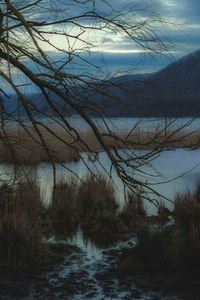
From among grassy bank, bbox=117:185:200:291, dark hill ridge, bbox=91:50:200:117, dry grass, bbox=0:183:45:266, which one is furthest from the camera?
dry grass, bbox=0:183:45:266

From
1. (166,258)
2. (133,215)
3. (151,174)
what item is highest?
(151,174)

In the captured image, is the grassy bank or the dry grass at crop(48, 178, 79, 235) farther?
the dry grass at crop(48, 178, 79, 235)

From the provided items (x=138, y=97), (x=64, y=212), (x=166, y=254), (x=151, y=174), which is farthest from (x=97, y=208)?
(x=138, y=97)

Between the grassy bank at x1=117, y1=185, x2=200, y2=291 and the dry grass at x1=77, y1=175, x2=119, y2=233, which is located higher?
the dry grass at x1=77, y1=175, x2=119, y2=233

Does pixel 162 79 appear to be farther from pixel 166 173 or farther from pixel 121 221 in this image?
pixel 166 173

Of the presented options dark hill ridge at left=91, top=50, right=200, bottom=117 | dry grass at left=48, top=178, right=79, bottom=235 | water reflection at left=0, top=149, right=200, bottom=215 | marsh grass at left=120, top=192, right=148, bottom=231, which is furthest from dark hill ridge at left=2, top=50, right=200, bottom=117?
marsh grass at left=120, top=192, right=148, bottom=231

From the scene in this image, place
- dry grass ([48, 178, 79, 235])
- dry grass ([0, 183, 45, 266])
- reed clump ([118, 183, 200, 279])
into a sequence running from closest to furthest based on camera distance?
1. reed clump ([118, 183, 200, 279])
2. dry grass ([0, 183, 45, 266])
3. dry grass ([48, 178, 79, 235])

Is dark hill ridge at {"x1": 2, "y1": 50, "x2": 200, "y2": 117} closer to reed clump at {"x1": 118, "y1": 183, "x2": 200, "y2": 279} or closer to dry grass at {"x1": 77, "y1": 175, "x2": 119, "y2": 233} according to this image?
reed clump at {"x1": 118, "y1": 183, "x2": 200, "y2": 279}

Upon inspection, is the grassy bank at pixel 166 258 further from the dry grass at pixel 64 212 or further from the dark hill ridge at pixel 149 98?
the dark hill ridge at pixel 149 98

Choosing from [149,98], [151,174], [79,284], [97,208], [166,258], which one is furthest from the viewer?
[97,208]

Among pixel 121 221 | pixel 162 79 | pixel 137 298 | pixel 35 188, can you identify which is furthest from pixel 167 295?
pixel 35 188

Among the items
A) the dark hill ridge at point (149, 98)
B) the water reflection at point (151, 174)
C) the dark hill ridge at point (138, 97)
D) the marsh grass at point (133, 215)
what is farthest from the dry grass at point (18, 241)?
the marsh grass at point (133, 215)

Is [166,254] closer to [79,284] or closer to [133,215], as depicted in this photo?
[79,284]

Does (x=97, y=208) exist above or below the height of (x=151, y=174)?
below
